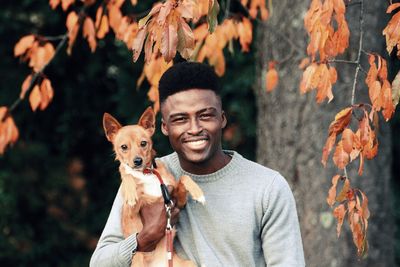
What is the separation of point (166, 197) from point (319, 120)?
2282 millimetres

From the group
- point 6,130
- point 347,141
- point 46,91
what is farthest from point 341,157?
point 6,130

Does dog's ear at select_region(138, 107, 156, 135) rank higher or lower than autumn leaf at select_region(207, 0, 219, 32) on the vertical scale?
lower

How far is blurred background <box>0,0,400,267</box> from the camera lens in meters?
9.00

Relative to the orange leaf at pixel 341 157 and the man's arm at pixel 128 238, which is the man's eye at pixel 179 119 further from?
the orange leaf at pixel 341 157

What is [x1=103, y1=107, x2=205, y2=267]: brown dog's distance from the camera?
3506mm

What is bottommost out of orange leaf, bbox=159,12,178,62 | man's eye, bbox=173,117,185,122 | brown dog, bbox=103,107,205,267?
brown dog, bbox=103,107,205,267

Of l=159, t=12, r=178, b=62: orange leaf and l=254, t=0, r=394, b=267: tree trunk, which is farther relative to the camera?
l=254, t=0, r=394, b=267: tree trunk

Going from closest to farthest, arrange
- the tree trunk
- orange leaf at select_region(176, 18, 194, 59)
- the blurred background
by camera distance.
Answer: orange leaf at select_region(176, 18, 194, 59) < the tree trunk < the blurred background

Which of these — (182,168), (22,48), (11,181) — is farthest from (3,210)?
(182,168)

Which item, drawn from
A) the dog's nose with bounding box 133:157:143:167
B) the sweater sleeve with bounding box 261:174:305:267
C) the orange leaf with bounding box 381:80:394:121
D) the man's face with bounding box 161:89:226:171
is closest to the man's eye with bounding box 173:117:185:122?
the man's face with bounding box 161:89:226:171

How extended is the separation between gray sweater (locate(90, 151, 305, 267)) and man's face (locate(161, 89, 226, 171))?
138 mm

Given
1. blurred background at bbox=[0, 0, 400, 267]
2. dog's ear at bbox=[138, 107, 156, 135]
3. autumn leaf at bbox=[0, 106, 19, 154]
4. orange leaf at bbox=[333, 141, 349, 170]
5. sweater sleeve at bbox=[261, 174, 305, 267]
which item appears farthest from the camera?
blurred background at bbox=[0, 0, 400, 267]

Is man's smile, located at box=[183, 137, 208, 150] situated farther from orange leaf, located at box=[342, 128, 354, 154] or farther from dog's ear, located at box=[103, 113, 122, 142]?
orange leaf, located at box=[342, 128, 354, 154]

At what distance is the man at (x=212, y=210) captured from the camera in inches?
137
